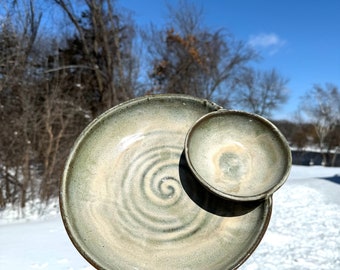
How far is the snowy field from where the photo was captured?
3.81 meters

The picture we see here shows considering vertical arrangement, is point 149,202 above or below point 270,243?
above

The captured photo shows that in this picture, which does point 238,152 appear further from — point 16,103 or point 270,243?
point 16,103

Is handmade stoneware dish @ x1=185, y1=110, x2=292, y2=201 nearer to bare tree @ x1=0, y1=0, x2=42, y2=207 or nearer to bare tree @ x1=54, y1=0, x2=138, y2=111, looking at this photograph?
bare tree @ x1=0, y1=0, x2=42, y2=207

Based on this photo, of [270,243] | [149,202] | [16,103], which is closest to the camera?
[149,202]

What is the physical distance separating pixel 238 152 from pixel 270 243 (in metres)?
3.58

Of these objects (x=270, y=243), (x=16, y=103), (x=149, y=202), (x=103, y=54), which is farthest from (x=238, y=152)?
(x=103, y=54)

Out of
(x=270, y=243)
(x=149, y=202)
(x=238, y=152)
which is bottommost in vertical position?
(x=270, y=243)

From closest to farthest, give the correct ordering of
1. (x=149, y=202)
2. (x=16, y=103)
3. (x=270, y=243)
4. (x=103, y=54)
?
(x=149, y=202) → (x=270, y=243) → (x=16, y=103) → (x=103, y=54)

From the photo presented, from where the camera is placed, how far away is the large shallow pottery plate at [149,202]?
61.7 inches

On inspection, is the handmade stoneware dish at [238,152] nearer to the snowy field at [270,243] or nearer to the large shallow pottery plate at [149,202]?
the large shallow pottery plate at [149,202]

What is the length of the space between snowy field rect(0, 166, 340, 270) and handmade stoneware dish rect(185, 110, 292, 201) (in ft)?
8.21

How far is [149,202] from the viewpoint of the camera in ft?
5.52

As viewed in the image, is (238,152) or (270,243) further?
(270,243)

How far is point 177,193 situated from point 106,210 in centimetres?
36
